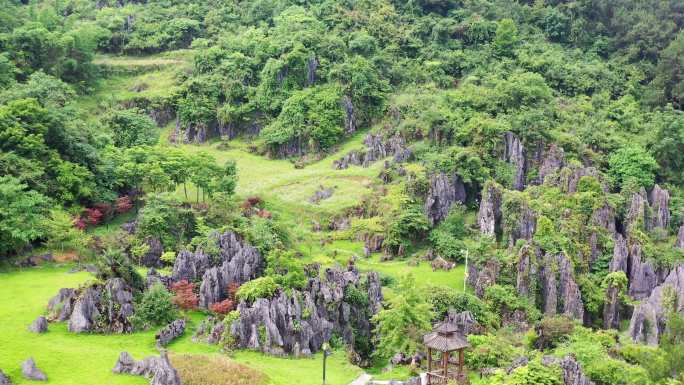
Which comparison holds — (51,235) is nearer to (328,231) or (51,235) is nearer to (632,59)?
(328,231)

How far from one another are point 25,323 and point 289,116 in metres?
29.0

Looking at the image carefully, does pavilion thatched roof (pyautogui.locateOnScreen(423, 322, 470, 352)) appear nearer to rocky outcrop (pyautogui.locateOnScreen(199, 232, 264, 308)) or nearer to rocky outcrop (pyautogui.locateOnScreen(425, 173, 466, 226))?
rocky outcrop (pyautogui.locateOnScreen(199, 232, 264, 308))

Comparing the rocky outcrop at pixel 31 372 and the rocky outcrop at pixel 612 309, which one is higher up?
the rocky outcrop at pixel 31 372

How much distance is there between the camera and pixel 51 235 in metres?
35.0

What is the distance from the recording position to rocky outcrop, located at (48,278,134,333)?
27391mm

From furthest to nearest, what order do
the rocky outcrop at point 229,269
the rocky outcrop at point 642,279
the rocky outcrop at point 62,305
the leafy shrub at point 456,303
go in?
the rocky outcrop at point 642,279, the leafy shrub at point 456,303, the rocky outcrop at point 229,269, the rocky outcrop at point 62,305

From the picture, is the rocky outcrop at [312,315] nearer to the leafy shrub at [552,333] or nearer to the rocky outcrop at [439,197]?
the leafy shrub at [552,333]

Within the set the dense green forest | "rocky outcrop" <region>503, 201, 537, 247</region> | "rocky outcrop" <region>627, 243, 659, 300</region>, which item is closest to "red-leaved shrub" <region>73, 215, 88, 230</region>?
the dense green forest

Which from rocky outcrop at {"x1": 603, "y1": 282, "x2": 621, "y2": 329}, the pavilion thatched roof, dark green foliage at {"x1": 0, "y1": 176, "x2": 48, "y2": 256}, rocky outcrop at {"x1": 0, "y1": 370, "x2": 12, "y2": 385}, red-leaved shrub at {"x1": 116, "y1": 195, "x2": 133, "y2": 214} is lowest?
rocky outcrop at {"x1": 603, "y1": 282, "x2": 621, "y2": 329}

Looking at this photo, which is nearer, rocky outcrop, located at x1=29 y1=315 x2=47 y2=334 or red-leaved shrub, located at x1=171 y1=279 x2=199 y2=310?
rocky outcrop, located at x1=29 y1=315 x2=47 y2=334

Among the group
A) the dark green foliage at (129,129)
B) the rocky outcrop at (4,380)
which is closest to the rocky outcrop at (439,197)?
the dark green foliage at (129,129)

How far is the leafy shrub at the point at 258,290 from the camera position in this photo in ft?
97.1

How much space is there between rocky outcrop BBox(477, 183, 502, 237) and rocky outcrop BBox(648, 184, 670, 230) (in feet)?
28.3

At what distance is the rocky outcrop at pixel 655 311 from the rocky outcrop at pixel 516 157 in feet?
41.0
